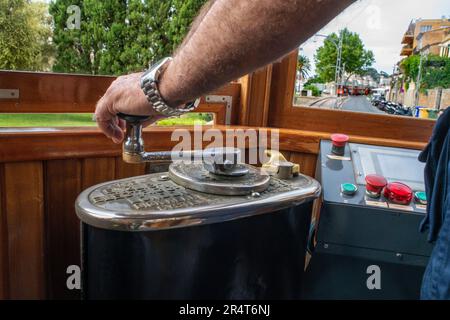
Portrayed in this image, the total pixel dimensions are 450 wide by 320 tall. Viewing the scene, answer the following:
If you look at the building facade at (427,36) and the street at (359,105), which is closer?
the building facade at (427,36)

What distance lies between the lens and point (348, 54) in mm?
1767

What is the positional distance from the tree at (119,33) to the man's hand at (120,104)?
51 centimetres

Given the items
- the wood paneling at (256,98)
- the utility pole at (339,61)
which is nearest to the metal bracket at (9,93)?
the wood paneling at (256,98)

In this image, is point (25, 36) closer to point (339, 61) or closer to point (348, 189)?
point (348, 189)

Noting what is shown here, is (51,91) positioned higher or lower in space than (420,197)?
higher

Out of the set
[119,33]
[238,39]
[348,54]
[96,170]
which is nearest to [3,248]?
[96,170]

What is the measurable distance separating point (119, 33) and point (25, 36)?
0.97ft

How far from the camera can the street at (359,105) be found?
1.83m

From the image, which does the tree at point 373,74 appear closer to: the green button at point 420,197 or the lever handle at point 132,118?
the green button at point 420,197

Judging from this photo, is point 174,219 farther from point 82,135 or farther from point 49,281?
point 49,281

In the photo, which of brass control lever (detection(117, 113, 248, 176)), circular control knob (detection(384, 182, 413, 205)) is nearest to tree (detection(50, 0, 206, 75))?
brass control lever (detection(117, 113, 248, 176))

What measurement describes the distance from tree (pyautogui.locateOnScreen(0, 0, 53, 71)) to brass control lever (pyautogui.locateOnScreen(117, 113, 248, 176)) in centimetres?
54
